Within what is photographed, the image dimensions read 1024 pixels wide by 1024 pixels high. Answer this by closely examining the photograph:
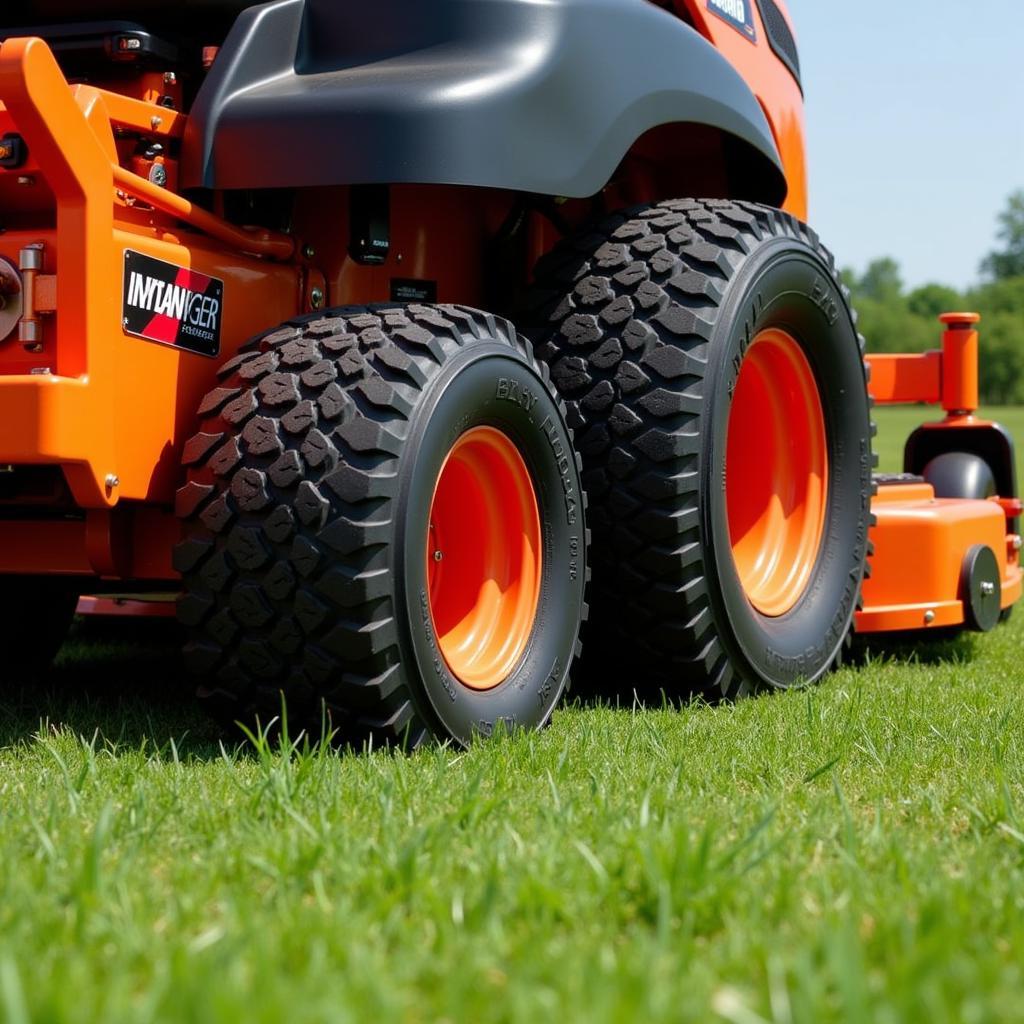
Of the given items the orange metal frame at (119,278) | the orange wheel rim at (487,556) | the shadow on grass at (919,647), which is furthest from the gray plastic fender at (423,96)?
the shadow on grass at (919,647)

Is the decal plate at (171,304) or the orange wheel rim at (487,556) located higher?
the decal plate at (171,304)

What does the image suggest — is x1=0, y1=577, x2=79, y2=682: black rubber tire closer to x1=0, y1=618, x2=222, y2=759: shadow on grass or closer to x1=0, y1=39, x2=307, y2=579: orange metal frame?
x1=0, y1=618, x2=222, y2=759: shadow on grass

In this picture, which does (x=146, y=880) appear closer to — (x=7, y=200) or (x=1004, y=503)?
(x=7, y=200)

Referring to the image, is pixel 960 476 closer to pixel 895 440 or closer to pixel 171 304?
pixel 171 304

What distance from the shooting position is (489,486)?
319 cm

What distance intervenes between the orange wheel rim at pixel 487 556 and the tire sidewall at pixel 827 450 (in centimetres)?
44

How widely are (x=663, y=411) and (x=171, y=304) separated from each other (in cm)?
107

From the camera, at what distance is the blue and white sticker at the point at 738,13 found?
13.7 ft

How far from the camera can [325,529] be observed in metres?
2.65

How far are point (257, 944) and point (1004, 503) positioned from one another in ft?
14.3

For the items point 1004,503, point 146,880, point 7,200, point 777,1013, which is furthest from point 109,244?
point 1004,503

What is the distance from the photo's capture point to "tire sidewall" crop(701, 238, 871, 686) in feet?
11.2

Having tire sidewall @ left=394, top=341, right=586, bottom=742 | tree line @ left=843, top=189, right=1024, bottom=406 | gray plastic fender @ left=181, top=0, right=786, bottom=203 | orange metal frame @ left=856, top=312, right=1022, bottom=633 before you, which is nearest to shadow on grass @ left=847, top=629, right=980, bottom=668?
orange metal frame @ left=856, top=312, right=1022, bottom=633

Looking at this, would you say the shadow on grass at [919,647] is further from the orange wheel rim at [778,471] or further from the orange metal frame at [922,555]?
the orange wheel rim at [778,471]
